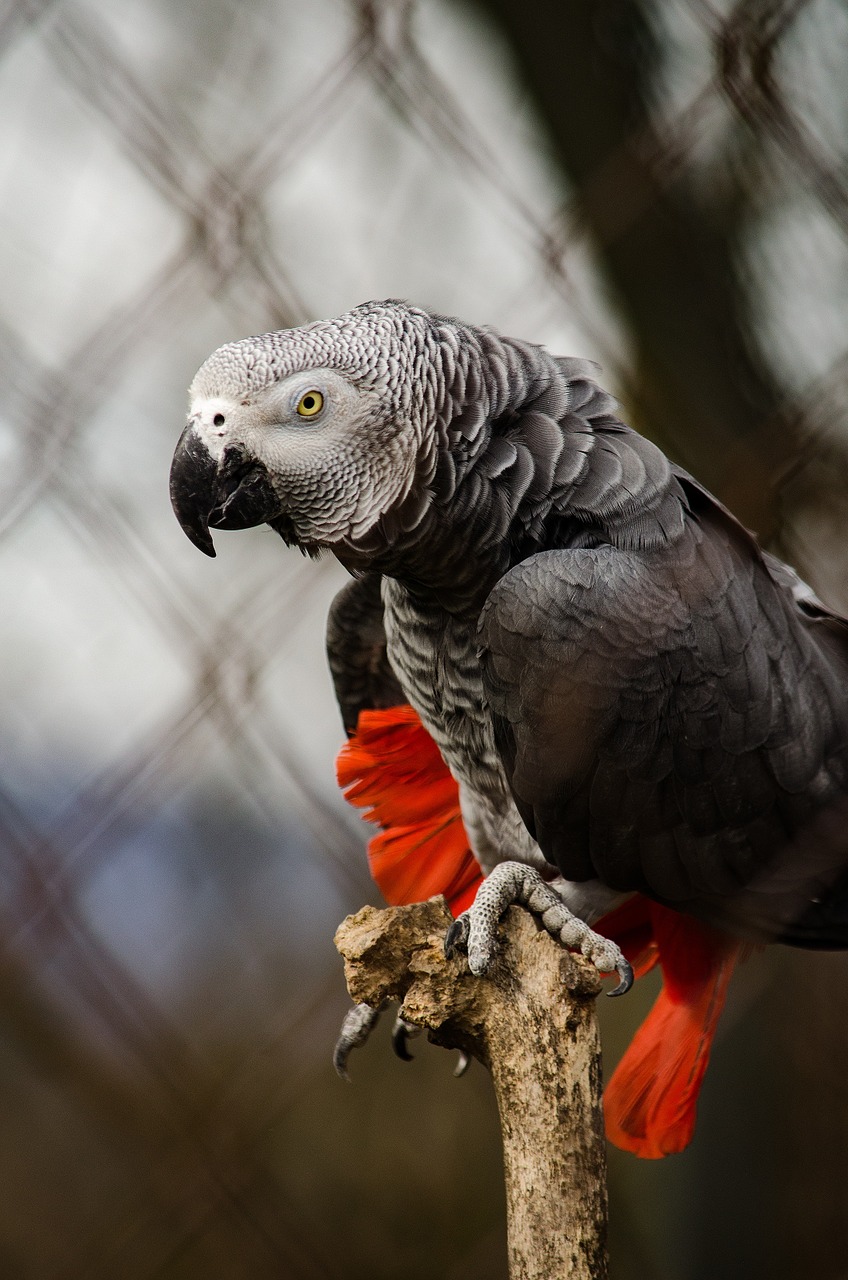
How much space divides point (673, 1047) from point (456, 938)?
0.40m

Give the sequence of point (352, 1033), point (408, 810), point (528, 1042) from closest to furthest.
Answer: point (528, 1042) → point (352, 1033) → point (408, 810)

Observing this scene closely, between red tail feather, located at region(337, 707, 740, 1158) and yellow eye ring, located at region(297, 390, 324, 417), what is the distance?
1.12 ft

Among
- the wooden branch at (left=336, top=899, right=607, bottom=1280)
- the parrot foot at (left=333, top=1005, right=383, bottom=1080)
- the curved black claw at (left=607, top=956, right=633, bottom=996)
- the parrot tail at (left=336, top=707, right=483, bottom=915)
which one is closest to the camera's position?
the wooden branch at (left=336, top=899, right=607, bottom=1280)

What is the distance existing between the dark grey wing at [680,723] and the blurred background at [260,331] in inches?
3.2

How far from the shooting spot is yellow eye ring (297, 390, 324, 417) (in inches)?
29.0

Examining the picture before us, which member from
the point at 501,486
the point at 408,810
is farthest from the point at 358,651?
the point at 501,486

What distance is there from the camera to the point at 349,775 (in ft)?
3.18

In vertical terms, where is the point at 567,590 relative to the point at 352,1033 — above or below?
above

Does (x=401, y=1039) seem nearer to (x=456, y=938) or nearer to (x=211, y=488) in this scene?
(x=456, y=938)

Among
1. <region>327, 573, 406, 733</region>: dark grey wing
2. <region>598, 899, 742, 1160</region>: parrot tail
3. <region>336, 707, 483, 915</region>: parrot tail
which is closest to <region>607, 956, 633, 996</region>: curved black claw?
<region>598, 899, 742, 1160</region>: parrot tail

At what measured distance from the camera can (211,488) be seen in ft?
2.38

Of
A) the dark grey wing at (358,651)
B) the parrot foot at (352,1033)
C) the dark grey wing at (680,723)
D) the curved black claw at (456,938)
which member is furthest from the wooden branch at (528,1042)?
the dark grey wing at (358,651)

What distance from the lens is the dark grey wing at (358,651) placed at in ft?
3.38

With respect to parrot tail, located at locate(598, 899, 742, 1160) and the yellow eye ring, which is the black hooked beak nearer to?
the yellow eye ring
